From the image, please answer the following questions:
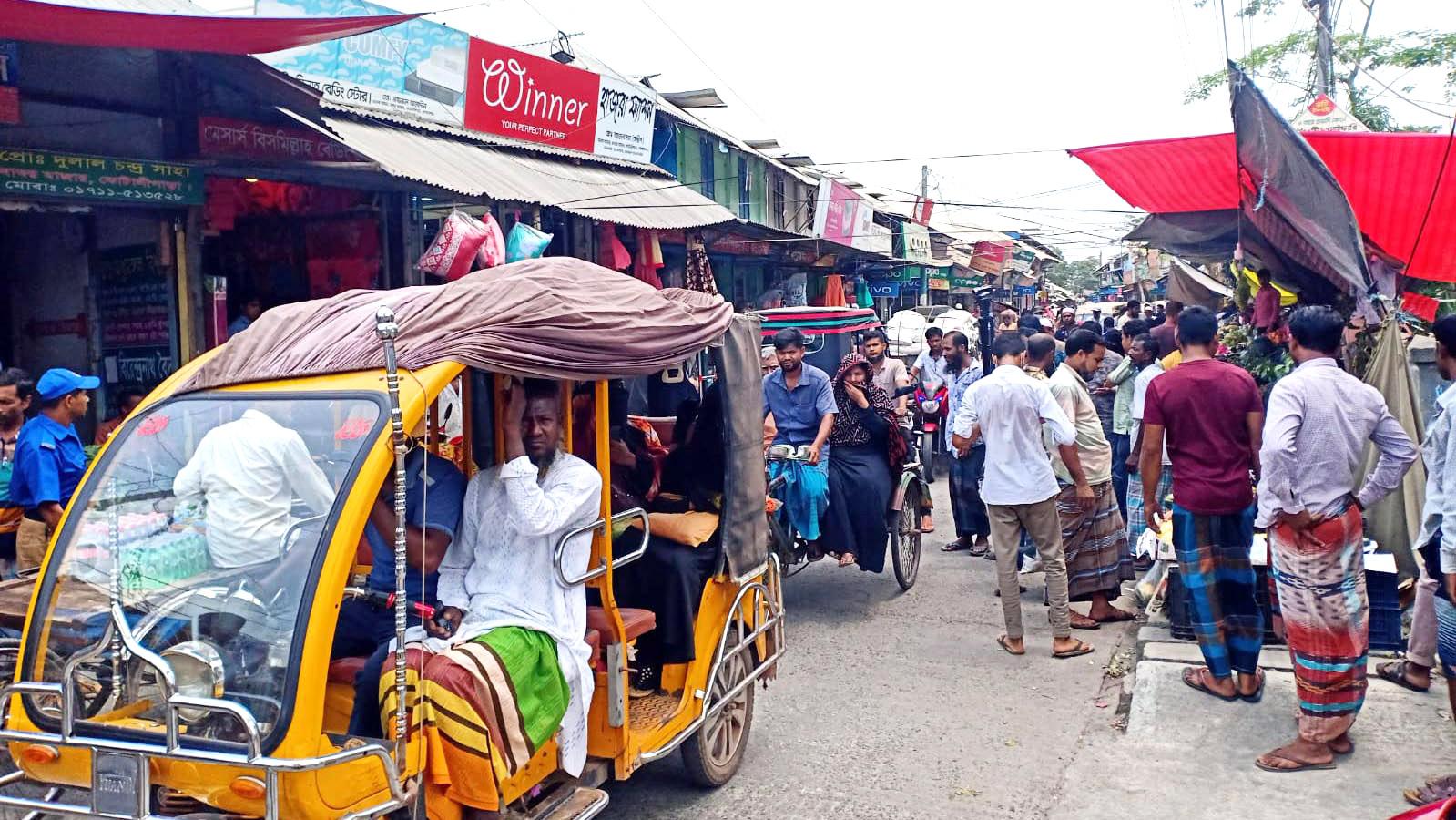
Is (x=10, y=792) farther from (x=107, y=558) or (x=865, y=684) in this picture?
(x=865, y=684)

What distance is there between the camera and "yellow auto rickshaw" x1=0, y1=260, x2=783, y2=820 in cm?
275

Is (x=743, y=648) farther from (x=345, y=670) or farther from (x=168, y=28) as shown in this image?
(x=168, y=28)

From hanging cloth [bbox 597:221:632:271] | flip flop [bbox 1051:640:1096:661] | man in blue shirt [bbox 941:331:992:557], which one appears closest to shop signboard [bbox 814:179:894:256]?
hanging cloth [bbox 597:221:632:271]

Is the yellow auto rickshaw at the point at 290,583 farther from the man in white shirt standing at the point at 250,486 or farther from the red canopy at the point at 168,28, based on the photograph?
the red canopy at the point at 168,28

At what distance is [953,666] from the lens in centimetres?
640

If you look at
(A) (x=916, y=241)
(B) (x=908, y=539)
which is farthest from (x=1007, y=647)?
(A) (x=916, y=241)

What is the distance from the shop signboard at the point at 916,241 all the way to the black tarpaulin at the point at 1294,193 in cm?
1647

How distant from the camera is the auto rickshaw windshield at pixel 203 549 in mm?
2838

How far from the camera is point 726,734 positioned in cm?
483

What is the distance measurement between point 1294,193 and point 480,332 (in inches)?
209

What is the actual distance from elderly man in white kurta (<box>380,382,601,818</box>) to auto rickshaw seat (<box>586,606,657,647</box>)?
216 millimetres

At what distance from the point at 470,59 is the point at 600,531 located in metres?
6.94

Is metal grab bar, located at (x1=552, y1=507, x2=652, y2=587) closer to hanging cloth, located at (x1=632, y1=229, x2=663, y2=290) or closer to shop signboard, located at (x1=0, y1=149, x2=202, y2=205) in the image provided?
shop signboard, located at (x1=0, y1=149, x2=202, y2=205)

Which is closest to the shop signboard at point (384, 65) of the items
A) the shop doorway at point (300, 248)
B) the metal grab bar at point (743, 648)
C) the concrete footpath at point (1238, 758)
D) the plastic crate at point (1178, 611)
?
the shop doorway at point (300, 248)
